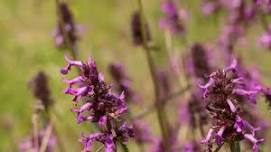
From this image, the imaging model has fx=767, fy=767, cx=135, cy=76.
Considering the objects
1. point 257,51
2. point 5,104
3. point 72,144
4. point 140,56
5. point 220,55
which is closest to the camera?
point 220,55

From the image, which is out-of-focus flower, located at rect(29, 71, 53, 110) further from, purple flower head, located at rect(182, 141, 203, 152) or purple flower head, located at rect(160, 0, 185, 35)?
purple flower head, located at rect(160, 0, 185, 35)

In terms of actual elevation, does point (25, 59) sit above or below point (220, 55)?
above

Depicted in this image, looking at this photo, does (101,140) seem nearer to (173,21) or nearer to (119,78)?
(119,78)

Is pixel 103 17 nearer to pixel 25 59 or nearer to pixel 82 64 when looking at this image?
pixel 25 59

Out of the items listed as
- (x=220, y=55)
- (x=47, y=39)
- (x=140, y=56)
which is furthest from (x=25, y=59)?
(x=220, y=55)

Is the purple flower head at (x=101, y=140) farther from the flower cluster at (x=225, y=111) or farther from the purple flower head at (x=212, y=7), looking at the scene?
the purple flower head at (x=212, y=7)

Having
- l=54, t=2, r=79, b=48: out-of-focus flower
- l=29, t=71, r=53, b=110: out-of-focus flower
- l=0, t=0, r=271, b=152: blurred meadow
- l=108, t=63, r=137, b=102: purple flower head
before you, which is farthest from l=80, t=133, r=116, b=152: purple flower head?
l=0, t=0, r=271, b=152: blurred meadow

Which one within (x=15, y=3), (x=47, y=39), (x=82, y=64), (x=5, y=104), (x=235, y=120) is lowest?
(x=235, y=120)

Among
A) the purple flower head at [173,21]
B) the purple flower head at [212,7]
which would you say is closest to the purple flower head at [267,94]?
the purple flower head at [173,21]
